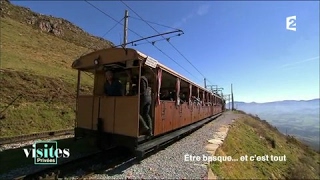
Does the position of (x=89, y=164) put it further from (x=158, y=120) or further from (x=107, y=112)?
(x=158, y=120)

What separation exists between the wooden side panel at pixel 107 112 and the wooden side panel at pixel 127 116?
172 millimetres

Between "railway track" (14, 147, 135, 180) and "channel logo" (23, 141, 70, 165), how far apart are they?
897mm

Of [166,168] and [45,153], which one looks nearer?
[166,168]

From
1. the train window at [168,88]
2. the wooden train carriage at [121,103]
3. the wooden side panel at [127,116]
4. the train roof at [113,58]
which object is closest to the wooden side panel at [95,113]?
the wooden train carriage at [121,103]

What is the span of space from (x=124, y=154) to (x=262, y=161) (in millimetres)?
7380

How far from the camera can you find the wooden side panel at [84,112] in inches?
320

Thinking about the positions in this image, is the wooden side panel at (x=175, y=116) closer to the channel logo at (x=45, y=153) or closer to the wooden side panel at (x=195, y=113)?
the wooden side panel at (x=195, y=113)

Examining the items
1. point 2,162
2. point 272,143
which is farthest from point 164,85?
point 272,143

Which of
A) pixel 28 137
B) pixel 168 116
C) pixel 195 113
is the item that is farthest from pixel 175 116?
pixel 28 137

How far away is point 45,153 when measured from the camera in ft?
25.7

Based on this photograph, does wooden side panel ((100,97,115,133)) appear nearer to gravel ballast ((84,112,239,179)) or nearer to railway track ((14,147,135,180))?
railway track ((14,147,135,180))

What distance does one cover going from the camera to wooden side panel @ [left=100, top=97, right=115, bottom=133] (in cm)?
749

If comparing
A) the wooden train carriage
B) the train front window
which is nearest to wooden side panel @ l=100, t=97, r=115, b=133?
the wooden train carriage

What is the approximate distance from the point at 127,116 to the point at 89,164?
1716 mm
